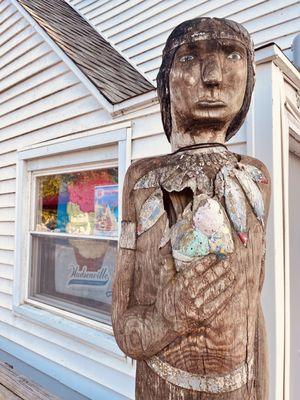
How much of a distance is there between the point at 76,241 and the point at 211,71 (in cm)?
254

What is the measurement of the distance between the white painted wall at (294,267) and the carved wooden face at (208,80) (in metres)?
1.43

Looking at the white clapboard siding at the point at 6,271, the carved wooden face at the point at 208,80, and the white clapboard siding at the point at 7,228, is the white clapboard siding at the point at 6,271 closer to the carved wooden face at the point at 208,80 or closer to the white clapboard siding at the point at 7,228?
the white clapboard siding at the point at 7,228

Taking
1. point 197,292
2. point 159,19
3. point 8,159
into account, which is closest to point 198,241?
point 197,292

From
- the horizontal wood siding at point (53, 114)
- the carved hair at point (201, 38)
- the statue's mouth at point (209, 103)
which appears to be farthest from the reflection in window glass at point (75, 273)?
the statue's mouth at point (209, 103)

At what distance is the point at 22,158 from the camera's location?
370 centimetres

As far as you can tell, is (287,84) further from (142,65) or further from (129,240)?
(142,65)

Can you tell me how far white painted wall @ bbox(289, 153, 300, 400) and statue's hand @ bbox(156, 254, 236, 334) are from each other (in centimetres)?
158

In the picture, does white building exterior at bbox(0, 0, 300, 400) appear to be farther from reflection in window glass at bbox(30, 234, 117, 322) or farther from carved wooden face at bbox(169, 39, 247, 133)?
carved wooden face at bbox(169, 39, 247, 133)

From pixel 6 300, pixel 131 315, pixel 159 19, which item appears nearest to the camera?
pixel 131 315

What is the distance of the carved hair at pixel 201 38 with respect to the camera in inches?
41.6

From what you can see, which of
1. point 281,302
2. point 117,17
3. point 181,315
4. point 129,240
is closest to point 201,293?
point 181,315

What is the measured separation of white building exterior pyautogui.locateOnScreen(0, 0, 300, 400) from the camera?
6.01 feet

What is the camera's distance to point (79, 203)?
333 cm

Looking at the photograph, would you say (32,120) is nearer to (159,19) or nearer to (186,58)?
(159,19)
